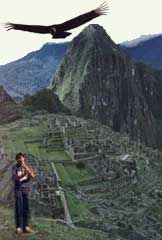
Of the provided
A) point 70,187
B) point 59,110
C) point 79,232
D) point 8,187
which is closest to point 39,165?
point 70,187

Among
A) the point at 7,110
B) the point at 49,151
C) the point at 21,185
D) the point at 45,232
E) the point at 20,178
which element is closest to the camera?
the point at 20,178

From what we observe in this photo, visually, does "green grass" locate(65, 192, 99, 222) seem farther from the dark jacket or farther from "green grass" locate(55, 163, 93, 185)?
the dark jacket

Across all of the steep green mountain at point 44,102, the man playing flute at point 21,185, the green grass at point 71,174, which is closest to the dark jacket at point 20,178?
the man playing flute at point 21,185

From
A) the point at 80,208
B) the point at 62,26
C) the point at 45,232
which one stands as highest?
the point at 62,26

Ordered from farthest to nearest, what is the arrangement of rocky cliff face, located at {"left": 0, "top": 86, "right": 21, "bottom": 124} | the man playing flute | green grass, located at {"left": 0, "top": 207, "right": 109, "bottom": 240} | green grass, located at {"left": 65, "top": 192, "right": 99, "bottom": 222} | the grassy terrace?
1. rocky cliff face, located at {"left": 0, "top": 86, "right": 21, "bottom": 124}
2. the grassy terrace
3. green grass, located at {"left": 65, "top": 192, "right": 99, "bottom": 222}
4. green grass, located at {"left": 0, "top": 207, "right": 109, "bottom": 240}
5. the man playing flute

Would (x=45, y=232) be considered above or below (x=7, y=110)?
above

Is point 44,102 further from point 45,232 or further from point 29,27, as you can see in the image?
point 29,27

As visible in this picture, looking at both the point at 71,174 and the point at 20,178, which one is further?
the point at 71,174

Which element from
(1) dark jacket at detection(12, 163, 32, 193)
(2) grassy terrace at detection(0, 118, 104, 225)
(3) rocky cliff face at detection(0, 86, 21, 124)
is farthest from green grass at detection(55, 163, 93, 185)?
(1) dark jacket at detection(12, 163, 32, 193)

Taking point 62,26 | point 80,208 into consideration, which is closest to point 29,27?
point 62,26
